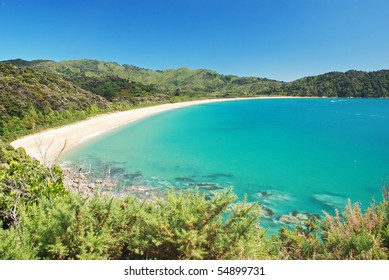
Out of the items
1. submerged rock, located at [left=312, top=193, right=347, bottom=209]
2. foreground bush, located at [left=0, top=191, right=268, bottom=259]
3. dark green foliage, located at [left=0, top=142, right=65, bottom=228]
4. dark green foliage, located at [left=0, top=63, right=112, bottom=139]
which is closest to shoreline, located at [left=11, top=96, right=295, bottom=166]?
dark green foliage, located at [left=0, top=63, right=112, bottom=139]

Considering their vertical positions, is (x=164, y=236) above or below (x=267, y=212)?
above

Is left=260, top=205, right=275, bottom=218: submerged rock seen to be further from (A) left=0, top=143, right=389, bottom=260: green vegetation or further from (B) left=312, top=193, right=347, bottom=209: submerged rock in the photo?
(A) left=0, top=143, right=389, bottom=260: green vegetation

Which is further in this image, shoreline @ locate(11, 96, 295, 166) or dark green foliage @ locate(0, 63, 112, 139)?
dark green foliage @ locate(0, 63, 112, 139)

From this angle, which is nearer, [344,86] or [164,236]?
[164,236]

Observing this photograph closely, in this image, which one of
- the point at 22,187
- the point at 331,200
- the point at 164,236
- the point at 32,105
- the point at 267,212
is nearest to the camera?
the point at 164,236

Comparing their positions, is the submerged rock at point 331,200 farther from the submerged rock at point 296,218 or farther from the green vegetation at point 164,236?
the green vegetation at point 164,236

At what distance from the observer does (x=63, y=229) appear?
4.22 meters

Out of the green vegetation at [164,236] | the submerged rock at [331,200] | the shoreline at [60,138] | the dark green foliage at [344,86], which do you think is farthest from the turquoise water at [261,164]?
the dark green foliage at [344,86]

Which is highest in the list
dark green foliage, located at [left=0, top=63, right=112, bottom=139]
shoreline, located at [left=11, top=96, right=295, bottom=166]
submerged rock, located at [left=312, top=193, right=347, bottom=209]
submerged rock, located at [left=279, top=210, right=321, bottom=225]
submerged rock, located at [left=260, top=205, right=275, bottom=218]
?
dark green foliage, located at [left=0, top=63, right=112, bottom=139]

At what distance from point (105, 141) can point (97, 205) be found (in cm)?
3007

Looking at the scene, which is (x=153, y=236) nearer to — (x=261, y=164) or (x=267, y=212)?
(x=267, y=212)

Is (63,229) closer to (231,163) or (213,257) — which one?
(213,257)

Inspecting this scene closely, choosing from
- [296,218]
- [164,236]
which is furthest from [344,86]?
[164,236]

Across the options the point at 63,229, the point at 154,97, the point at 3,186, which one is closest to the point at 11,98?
the point at 3,186
